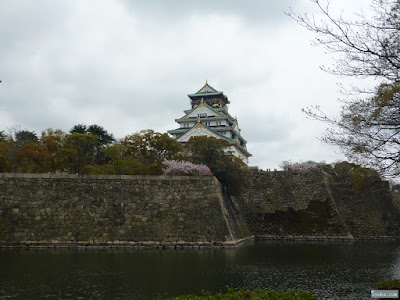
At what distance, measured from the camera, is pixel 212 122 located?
55062mm

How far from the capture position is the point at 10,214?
67.3 feet

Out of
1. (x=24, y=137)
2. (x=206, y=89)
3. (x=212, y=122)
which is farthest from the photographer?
(x=206, y=89)

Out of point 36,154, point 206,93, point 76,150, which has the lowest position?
point 36,154

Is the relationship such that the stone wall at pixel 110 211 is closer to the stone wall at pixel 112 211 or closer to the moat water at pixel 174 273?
the stone wall at pixel 112 211

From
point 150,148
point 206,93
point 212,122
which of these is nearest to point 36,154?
point 150,148

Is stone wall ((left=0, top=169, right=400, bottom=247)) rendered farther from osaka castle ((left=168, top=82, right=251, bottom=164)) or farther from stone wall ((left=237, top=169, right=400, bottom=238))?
osaka castle ((left=168, top=82, right=251, bottom=164))

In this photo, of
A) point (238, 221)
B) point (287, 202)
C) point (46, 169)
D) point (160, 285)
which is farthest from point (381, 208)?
point (46, 169)

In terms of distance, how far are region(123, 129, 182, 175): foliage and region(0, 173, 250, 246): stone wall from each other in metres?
4.60

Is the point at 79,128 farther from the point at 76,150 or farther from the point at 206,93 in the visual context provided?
the point at 206,93

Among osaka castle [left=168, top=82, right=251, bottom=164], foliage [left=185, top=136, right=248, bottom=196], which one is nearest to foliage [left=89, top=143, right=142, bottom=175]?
foliage [left=185, top=136, right=248, bottom=196]

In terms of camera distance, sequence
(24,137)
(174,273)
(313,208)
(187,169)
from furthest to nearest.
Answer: (24,137)
(313,208)
(187,169)
(174,273)

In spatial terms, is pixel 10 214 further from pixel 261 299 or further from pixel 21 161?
pixel 261 299

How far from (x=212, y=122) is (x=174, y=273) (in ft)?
143

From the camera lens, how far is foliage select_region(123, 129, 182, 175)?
1063 inches
